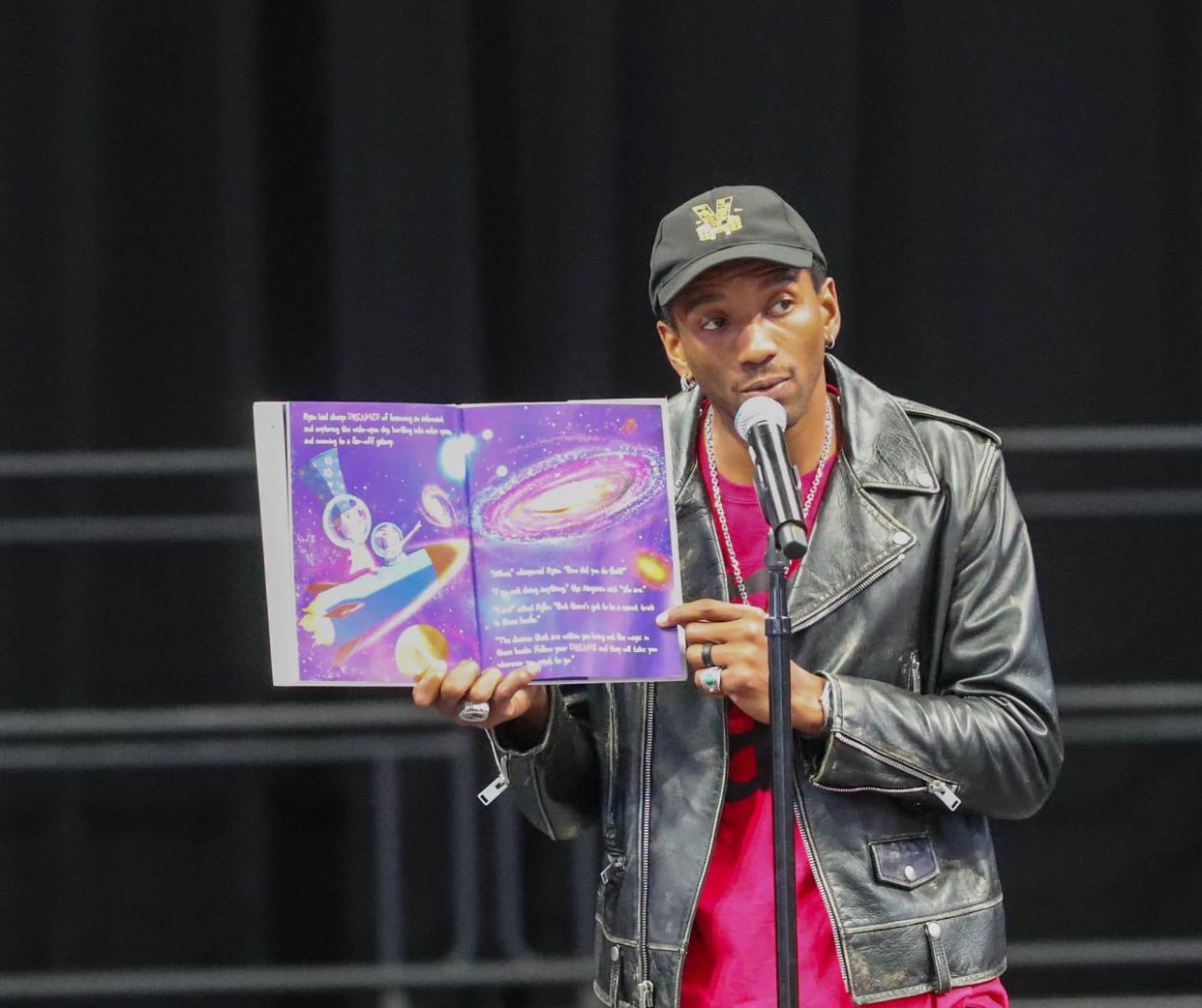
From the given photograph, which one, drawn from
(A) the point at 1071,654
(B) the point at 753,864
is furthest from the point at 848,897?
(A) the point at 1071,654

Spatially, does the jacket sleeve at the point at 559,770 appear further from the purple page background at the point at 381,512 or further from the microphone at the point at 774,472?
the microphone at the point at 774,472

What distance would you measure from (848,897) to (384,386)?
2.18m

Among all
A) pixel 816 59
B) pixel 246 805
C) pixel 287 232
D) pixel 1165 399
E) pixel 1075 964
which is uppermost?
pixel 816 59

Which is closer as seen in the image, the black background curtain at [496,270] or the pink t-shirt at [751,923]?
the pink t-shirt at [751,923]

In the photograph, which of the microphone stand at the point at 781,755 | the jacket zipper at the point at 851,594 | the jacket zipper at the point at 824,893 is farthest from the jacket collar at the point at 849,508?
the microphone stand at the point at 781,755

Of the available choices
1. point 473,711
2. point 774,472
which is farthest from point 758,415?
point 473,711

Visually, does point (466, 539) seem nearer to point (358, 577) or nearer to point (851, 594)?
point (358, 577)

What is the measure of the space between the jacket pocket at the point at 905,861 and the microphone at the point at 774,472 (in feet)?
1.58

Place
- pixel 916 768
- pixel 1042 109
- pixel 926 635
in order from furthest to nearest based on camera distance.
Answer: pixel 1042 109
pixel 926 635
pixel 916 768

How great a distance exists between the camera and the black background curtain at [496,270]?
3941 millimetres

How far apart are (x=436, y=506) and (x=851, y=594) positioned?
0.49 m

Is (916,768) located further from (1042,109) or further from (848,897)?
(1042,109)

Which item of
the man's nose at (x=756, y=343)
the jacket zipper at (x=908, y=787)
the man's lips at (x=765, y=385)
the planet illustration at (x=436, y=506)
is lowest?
the jacket zipper at (x=908, y=787)

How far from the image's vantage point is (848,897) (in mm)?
2053
